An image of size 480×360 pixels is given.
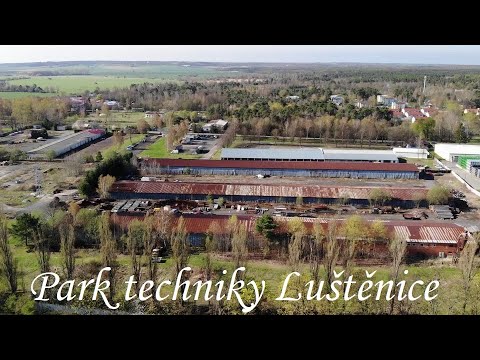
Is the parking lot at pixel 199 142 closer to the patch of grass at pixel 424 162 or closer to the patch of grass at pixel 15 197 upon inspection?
the patch of grass at pixel 15 197

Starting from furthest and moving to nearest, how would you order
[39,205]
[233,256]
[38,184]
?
[38,184] → [39,205] → [233,256]

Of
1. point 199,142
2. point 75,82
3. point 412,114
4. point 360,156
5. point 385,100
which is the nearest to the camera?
point 360,156

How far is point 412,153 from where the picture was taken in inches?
460

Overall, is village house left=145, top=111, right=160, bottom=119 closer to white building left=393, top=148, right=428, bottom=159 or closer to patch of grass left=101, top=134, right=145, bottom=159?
patch of grass left=101, top=134, right=145, bottom=159

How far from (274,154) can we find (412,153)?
3839 mm

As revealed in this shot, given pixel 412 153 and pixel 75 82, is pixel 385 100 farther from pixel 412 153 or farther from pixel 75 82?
pixel 75 82

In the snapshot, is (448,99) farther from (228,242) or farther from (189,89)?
(228,242)

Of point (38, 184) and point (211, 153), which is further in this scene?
point (211, 153)

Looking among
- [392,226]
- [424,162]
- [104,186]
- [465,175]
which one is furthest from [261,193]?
[424,162]

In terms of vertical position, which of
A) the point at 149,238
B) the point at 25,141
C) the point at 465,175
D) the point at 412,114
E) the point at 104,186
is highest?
the point at 412,114

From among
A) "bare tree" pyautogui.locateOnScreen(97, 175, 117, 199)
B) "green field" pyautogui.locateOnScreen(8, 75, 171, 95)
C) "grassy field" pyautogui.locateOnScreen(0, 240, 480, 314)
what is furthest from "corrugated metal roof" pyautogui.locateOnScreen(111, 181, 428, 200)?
"green field" pyautogui.locateOnScreen(8, 75, 171, 95)

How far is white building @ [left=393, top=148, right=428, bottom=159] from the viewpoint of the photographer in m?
11.6

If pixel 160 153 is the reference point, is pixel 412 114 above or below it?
above

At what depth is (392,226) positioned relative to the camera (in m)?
6.32
